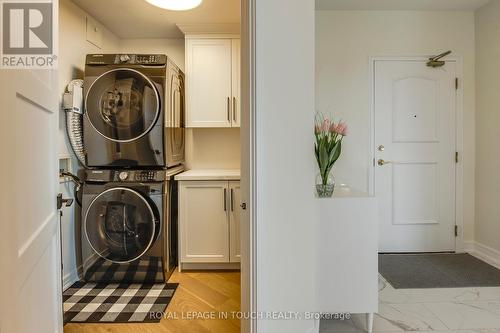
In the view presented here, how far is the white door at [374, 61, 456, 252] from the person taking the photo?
2977 mm

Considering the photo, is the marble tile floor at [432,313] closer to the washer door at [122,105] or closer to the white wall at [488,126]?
the white wall at [488,126]

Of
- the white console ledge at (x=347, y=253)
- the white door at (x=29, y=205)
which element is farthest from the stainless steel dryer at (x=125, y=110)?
A: the white console ledge at (x=347, y=253)

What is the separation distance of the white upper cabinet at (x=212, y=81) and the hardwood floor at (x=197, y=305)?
4.78ft

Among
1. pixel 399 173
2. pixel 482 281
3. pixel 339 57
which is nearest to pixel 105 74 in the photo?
pixel 339 57

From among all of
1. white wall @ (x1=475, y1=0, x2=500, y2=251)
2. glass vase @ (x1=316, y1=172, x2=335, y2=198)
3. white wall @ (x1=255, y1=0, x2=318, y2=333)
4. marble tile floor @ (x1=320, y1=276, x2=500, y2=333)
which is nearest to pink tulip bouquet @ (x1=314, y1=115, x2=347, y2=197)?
glass vase @ (x1=316, y1=172, x2=335, y2=198)

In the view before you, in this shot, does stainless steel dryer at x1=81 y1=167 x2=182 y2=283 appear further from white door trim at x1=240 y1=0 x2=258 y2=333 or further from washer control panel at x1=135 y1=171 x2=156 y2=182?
white door trim at x1=240 y1=0 x2=258 y2=333

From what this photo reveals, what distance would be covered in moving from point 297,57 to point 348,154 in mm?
1813

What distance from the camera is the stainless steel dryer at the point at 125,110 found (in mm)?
2344

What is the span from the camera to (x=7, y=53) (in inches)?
43.4

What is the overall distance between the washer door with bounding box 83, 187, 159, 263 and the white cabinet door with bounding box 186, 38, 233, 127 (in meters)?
0.98

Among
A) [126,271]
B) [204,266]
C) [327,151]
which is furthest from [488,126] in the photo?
[126,271]

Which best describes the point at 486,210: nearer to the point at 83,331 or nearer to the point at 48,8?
the point at 83,331

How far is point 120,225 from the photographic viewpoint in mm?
2361

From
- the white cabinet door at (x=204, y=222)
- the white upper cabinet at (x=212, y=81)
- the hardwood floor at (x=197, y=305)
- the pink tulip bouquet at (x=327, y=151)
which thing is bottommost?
the hardwood floor at (x=197, y=305)
